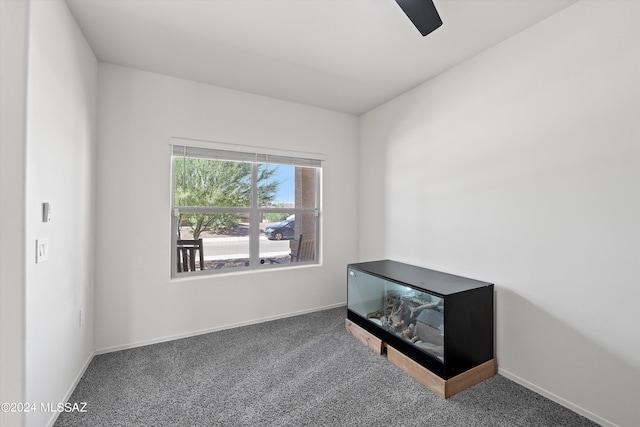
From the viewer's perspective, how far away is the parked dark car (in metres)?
3.31

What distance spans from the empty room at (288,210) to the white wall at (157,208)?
18 mm

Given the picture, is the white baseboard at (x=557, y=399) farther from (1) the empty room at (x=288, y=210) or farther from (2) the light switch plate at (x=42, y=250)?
(2) the light switch plate at (x=42, y=250)

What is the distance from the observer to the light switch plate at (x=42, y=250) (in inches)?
56.4

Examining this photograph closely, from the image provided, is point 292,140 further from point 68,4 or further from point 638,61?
point 638,61

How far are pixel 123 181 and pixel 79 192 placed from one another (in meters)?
0.51


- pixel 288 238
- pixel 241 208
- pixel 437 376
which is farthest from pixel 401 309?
pixel 241 208

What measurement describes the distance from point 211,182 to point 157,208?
1.92 feet

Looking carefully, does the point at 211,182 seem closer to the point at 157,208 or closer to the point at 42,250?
the point at 157,208

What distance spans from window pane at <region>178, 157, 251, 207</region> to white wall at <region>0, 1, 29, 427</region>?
1.47 meters

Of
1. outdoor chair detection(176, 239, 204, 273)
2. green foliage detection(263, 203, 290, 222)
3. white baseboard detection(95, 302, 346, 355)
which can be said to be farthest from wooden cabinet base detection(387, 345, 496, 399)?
outdoor chair detection(176, 239, 204, 273)

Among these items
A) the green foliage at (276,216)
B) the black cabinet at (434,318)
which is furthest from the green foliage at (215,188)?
the black cabinet at (434,318)

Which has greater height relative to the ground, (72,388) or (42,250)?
(42,250)

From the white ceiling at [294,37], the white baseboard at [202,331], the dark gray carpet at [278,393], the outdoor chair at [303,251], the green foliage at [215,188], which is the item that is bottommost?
the dark gray carpet at [278,393]

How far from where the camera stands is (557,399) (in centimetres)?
181
